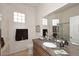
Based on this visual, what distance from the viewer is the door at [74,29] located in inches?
68.4

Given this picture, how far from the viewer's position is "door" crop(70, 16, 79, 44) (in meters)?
1.74

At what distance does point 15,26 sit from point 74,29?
107 cm

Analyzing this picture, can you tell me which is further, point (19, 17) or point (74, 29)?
point (19, 17)

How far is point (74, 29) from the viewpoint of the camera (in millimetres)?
1779

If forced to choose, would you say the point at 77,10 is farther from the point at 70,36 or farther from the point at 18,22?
the point at 18,22

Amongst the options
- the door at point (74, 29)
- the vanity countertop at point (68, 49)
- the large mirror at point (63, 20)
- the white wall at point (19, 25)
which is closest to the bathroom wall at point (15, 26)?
the white wall at point (19, 25)

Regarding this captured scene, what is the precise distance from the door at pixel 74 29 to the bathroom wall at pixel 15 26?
0.68 m

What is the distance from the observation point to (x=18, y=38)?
2.01 meters

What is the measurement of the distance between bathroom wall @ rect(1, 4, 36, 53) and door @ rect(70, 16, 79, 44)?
683mm

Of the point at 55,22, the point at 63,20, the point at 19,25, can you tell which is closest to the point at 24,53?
the point at 19,25

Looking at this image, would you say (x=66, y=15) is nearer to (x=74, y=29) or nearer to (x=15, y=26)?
(x=74, y=29)

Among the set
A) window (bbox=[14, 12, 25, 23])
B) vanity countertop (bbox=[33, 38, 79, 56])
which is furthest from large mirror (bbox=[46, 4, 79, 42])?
window (bbox=[14, 12, 25, 23])

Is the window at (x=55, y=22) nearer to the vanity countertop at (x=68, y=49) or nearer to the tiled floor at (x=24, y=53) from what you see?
the vanity countertop at (x=68, y=49)

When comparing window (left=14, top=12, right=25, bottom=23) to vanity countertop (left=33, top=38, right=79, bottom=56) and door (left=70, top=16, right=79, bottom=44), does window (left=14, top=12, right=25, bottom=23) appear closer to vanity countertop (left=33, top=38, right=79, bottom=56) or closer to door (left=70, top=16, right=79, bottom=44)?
vanity countertop (left=33, top=38, right=79, bottom=56)
